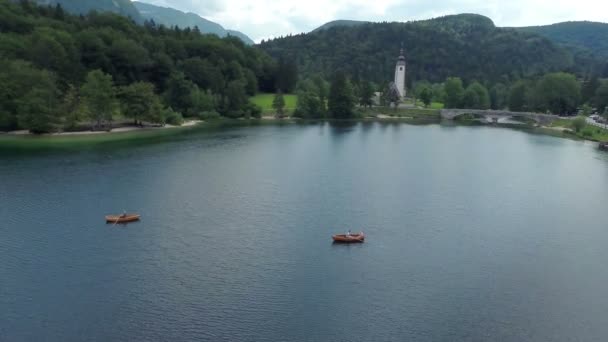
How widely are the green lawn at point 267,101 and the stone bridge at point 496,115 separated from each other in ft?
142

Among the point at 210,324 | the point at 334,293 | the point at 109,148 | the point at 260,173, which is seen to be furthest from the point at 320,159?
the point at 210,324

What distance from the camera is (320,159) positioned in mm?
72750

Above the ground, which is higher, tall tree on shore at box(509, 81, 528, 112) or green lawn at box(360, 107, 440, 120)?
tall tree on shore at box(509, 81, 528, 112)

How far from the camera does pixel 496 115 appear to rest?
5408 inches

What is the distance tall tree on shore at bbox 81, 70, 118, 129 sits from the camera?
8881 centimetres

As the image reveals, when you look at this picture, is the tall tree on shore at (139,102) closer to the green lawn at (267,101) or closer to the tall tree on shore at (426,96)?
the green lawn at (267,101)

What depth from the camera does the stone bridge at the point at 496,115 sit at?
129 meters

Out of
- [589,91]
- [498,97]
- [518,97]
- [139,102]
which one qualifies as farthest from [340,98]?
[589,91]

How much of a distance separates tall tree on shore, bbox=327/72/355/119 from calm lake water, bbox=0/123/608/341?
63.4 meters

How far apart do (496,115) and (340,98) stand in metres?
43.5

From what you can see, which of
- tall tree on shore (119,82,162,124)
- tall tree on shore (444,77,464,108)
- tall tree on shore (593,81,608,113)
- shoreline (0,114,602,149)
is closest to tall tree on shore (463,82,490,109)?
tall tree on shore (444,77,464,108)

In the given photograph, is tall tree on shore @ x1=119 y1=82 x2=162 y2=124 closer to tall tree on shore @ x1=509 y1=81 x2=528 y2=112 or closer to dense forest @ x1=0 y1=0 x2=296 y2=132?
dense forest @ x1=0 y1=0 x2=296 y2=132

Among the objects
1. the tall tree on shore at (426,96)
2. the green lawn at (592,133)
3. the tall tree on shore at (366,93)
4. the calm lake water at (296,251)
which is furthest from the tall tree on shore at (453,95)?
the calm lake water at (296,251)

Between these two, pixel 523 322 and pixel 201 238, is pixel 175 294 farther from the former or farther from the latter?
pixel 523 322
